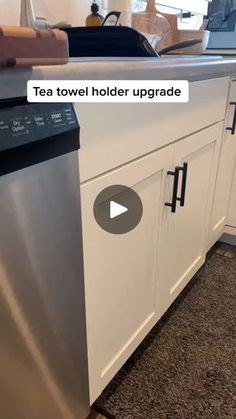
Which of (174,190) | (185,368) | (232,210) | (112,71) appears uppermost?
(112,71)

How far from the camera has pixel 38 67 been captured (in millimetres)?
460

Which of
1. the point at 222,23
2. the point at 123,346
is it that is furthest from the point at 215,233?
the point at 222,23

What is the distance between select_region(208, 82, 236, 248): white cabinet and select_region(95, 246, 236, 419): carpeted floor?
0.97 feet

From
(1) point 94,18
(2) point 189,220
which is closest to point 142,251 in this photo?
(2) point 189,220

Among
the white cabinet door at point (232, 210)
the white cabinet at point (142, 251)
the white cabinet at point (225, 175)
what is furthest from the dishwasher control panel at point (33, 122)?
the white cabinet door at point (232, 210)

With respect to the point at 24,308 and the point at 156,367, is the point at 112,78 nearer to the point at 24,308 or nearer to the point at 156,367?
the point at 24,308

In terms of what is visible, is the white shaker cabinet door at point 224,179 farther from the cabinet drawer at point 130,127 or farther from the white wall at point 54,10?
the white wall at point 54,10

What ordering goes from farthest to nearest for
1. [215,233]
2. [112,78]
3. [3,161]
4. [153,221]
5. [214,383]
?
1. [215,233]
2. [214,383]
3. [153,221]
4. [112,78]
5. [3,161]

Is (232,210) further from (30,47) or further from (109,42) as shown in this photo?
(30,47)

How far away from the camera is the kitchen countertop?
1.42ft

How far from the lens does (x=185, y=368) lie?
1.06 meters

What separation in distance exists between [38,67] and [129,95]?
0.24 m

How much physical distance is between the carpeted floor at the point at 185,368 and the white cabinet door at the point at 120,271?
13cm

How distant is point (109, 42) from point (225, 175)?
0.80 metres
